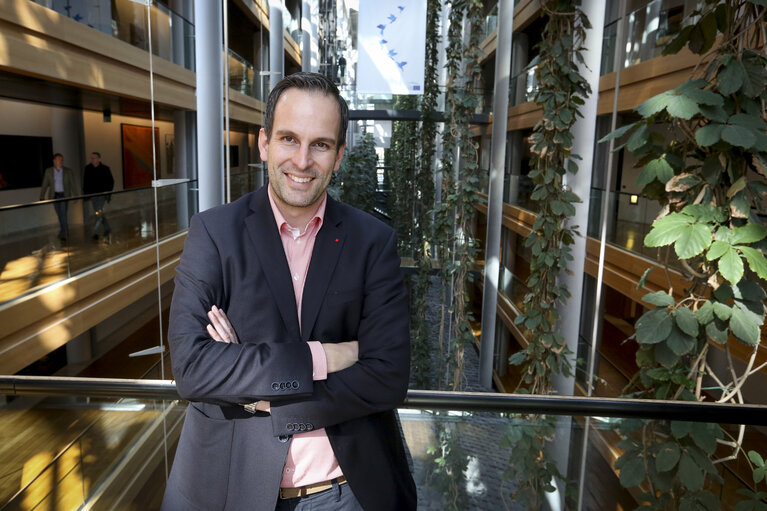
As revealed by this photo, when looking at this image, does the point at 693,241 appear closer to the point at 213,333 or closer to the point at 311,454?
the point at 311,454

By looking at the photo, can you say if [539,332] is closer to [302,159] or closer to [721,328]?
[721,328]

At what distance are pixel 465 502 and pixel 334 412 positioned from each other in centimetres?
98

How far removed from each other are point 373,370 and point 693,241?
4.44 ft

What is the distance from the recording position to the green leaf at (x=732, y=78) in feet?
6.66

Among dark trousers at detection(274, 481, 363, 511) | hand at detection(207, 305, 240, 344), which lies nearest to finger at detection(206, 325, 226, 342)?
hand at detection(207, 305, 240, 344)

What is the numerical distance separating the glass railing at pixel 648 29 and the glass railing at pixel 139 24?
530 centimetres

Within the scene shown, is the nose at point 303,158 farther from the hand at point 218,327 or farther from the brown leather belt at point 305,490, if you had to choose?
the brown leather belt at point 305,490

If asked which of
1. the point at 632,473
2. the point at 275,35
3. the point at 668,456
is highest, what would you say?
the point at 275,35

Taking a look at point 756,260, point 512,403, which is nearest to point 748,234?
point 756,260

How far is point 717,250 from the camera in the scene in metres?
2.04

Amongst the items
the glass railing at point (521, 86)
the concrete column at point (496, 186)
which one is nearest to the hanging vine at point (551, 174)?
the concrete column at point (496, 186)

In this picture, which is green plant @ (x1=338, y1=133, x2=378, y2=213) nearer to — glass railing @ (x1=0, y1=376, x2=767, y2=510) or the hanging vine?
the hanging vine

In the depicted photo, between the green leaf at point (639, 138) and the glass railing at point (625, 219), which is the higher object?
the green leaf at point (639, 138)

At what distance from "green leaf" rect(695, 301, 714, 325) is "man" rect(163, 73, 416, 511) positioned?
1.36m
